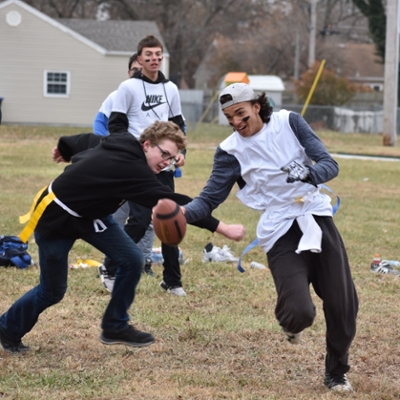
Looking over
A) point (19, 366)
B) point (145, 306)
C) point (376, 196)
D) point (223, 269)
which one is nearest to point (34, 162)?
point (376, 196)

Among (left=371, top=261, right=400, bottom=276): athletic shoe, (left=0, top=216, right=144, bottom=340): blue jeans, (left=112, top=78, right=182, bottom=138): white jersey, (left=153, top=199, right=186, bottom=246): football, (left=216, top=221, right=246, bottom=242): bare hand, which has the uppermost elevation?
(left=112, top=78, right=182, bottom=138): white jersey

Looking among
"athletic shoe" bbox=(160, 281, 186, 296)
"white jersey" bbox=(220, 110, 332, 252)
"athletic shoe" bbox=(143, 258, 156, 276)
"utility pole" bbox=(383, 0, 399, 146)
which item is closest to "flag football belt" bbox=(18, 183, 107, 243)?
"white jersey" bbox=(220, 110, 332, 252)

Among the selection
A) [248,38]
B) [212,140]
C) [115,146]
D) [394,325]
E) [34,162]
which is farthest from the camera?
[248,38]

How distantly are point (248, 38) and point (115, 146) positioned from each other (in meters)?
60.0

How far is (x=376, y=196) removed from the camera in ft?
52.7

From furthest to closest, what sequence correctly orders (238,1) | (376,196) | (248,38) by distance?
(248,38)
(238,1)
(376,196)

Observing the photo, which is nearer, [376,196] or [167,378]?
[167,378]

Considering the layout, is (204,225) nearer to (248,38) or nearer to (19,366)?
(19,366)

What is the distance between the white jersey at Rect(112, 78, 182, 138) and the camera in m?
7.80

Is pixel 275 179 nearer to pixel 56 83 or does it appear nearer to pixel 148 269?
pixel 148 269

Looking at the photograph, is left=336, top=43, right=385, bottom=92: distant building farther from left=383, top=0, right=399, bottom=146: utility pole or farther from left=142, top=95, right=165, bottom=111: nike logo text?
left=142, top=95, right=165, bottom=111: nike logo text

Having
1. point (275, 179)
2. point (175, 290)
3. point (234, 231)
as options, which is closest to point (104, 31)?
point (175, 290)

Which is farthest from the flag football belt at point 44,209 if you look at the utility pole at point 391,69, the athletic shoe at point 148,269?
the utility pole at point 391,69

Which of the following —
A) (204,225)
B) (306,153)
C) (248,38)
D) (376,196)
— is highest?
(248,38)
